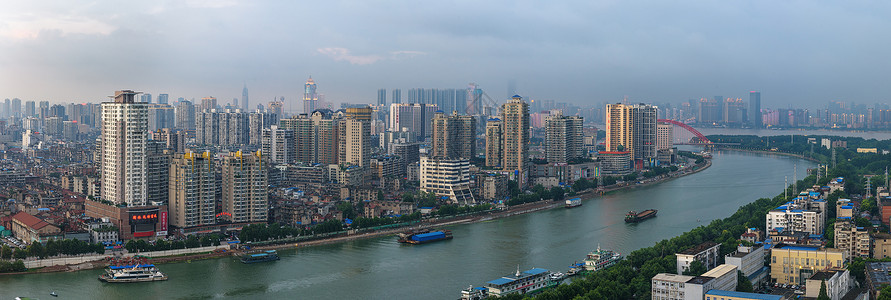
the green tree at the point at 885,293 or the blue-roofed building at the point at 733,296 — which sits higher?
the green tree at the point at 885,293

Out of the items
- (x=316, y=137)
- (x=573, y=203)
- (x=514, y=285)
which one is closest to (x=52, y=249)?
(x=514, y=285)

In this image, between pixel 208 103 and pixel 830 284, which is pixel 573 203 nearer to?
pixel 830 284

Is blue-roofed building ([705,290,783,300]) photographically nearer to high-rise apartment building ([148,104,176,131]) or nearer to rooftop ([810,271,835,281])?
rooftop ([810,271,835,281])

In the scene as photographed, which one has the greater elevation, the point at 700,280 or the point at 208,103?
the point at 208,103

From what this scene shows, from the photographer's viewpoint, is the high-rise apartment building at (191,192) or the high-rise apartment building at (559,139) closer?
the high-rise apartment building at (191,192)

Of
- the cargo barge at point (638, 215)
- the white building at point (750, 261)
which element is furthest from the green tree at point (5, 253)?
the cargo barge at point (638, 215)

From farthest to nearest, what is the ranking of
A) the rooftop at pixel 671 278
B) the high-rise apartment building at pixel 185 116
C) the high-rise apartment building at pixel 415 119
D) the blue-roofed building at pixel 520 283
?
1. the high-rise apartment building at pixel 185 116
2. the high-rise apartment building at pixel 415 119
3. the blue-roofed building at pixel 520 283
4. the rooftop at pixel 671 278

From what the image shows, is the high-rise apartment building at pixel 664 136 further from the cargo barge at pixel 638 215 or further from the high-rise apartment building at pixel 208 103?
the high-rise apartment building at pixel 208 103
